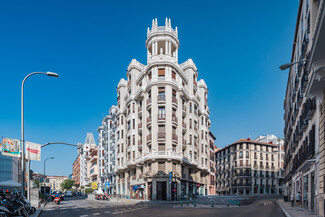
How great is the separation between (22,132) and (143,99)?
99.5ft

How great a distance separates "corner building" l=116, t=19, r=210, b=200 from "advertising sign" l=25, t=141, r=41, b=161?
24294mm

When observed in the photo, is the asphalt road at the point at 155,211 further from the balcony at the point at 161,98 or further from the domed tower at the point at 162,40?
the domed tower at the point at 162,40

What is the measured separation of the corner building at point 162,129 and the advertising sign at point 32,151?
24.3m

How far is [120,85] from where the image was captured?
191ft

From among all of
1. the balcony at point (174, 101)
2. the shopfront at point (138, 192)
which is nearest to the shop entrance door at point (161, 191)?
the shopfront at point (138, 192)

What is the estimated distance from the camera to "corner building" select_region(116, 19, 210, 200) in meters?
42.1

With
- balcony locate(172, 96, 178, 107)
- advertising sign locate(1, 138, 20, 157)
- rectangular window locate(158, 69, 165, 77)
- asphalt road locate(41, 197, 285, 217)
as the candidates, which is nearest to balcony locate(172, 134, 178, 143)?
balcony locate(172, 96, 178, 107)

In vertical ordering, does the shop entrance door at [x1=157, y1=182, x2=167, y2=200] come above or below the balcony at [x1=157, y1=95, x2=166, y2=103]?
below

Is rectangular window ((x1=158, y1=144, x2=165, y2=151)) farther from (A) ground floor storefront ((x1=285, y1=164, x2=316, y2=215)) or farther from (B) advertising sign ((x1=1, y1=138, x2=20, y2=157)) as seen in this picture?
(B) advertising sign ((x1=1, y1=138, x2=20, y2=157))

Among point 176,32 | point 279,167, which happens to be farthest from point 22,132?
point 279,167

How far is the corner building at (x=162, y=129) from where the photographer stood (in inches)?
1657

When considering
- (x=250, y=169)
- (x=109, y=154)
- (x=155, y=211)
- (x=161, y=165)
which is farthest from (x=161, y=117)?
(x=250, y=169)

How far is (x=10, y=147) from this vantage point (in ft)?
50.6

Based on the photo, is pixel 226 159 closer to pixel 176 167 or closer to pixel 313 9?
pixel 176 167
